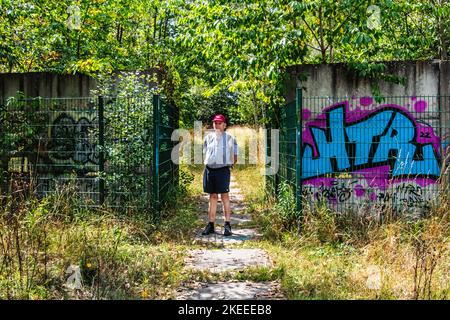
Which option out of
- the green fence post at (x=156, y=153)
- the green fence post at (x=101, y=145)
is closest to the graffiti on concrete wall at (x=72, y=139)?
the green fence post at (x=101, y=145)

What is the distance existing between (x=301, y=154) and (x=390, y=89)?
2.01 meters

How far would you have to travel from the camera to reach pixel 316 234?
23.5 ft

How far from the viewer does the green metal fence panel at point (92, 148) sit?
8.13 metres

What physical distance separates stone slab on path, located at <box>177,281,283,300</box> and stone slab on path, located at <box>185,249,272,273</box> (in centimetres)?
52

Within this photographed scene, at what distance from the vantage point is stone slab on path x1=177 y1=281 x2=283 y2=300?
5.04m

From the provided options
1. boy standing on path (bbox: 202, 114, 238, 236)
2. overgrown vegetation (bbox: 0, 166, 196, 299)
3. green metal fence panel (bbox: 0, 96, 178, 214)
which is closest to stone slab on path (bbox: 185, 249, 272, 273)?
overgrown vegetation (bbox: 0, 166, 196, 299)

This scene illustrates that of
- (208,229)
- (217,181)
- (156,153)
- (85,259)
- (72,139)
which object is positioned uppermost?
(72,139)

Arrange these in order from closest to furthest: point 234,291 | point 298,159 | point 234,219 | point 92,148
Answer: point 234,291 → point 298,159 → point 92,148 → point 234,219

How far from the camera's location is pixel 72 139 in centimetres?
908
